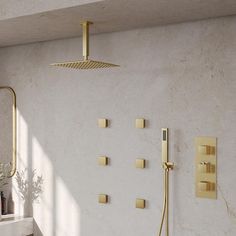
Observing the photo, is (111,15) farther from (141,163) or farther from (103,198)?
(103,198)

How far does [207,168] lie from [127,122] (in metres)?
0.51

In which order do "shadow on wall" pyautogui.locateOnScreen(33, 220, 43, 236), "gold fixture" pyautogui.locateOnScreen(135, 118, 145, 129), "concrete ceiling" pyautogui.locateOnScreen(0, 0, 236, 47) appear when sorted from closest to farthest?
"concrete ceiling" pyautogui.locateOnScreen(0, 0, 236, 47)
"gold fixture" pyautogui.locateOnScreen(135, 118, 145, 129)
"shadow on wall" pyautogui.locateOnScreen(33, 220, 43, 236)

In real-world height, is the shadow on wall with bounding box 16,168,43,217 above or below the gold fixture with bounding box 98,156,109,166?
below

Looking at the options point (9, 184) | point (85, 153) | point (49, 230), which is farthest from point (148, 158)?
point (9, 184)

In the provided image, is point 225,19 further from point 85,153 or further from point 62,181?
point 62,181

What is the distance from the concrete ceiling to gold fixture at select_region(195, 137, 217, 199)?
0.60m

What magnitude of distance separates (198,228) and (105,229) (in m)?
0.57

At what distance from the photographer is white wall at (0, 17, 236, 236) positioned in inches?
80.4

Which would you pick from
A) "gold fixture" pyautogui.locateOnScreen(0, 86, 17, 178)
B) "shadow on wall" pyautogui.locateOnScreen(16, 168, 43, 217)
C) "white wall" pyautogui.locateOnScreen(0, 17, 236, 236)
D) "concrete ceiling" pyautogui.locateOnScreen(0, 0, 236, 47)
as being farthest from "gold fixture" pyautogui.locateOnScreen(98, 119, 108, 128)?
"gold fixture" pyautogui.locateOnScreen(0, 86, 17, 178)

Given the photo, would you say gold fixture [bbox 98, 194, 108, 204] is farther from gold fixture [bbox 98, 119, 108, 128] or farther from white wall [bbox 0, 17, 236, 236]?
gold fixture [bbox 98, 119, 108, 128]

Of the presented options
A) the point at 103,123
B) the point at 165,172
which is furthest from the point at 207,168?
the point at 103,123

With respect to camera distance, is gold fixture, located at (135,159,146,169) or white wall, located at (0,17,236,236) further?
gold fixture, located at (135,159,146,169)

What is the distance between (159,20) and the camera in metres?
2.07

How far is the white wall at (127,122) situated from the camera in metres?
2.04
